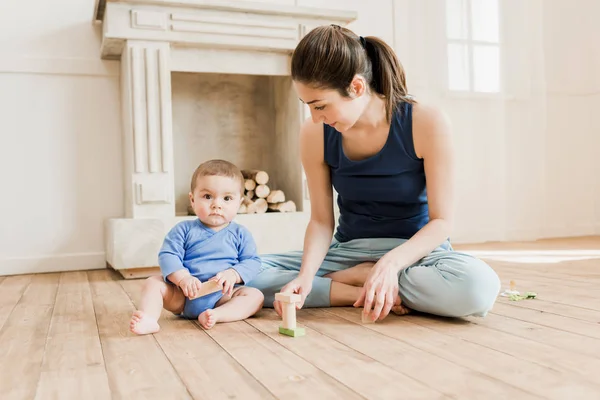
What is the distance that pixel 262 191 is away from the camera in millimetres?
3104

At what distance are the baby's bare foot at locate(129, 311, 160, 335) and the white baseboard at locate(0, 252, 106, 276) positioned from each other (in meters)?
1.71

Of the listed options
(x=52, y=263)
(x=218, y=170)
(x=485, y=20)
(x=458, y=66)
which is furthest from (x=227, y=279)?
(x=485, y=20)

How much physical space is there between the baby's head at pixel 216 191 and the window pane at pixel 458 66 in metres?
2.46

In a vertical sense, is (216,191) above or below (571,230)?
above

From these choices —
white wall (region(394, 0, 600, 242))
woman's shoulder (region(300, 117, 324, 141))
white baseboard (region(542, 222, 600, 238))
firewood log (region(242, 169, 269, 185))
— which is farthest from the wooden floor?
white baseboard (region(542, 222, 600, 238))

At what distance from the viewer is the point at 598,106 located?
4.19 m

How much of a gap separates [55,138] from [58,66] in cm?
35

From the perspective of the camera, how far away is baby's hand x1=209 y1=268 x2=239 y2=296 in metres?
1.55

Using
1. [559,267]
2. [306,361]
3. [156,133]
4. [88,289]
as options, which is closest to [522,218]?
[559,267]

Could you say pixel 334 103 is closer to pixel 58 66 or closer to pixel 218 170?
pixel 218 170

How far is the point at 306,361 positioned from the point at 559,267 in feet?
5.78

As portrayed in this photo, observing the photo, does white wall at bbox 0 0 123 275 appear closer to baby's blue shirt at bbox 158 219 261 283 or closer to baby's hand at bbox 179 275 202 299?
baby's blue shirt at bbox 158 219 261 283

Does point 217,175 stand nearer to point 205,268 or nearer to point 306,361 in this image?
point 205,268

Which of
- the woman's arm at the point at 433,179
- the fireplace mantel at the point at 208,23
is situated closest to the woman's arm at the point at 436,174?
the woman's arm at the point at 433,179
